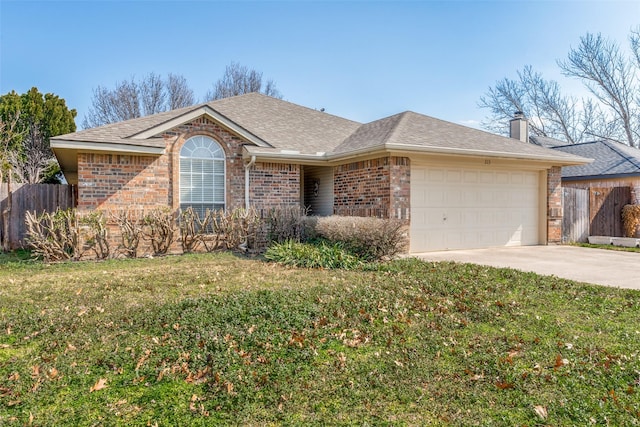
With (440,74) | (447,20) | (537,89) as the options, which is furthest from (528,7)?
(537,89)

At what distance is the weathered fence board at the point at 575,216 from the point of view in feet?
44.7

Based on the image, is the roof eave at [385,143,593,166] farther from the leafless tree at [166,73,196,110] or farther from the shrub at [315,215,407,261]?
the leafless tree at [166,73,196,110]

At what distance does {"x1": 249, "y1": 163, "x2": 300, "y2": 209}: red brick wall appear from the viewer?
11.5 m

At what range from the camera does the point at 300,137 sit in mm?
13078

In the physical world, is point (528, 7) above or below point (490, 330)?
above

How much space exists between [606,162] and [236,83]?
83.7 feet

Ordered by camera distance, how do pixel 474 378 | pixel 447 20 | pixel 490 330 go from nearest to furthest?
pixel 474 378 < pixel 490 330 < pixel 447 20

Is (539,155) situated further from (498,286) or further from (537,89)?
(537,89)

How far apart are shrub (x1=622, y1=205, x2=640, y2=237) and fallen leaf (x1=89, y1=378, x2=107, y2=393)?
16.7 metres

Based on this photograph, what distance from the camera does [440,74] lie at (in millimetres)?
16094

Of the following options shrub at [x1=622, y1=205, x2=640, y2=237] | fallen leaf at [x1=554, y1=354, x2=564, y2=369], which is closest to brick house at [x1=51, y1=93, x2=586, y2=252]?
shrub at [x1=622, y1=205, x2=640, y2=237]

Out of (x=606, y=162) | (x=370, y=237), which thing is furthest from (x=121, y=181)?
(x=606, y=162)

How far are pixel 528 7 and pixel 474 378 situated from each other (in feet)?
41.7

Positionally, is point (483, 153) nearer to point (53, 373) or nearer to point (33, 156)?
point (53, 373)
